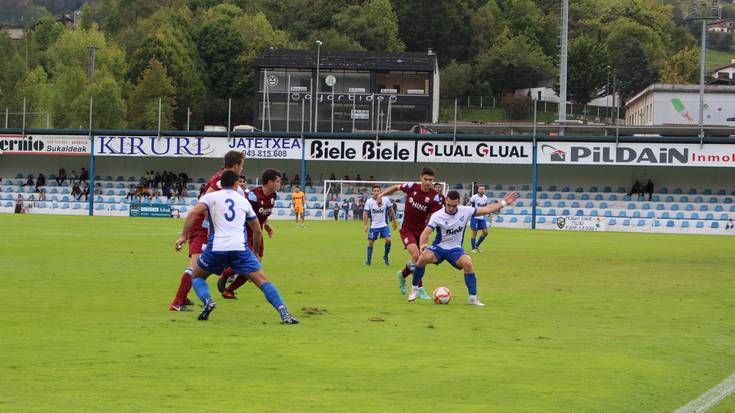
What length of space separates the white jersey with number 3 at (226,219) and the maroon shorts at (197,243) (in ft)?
5.79

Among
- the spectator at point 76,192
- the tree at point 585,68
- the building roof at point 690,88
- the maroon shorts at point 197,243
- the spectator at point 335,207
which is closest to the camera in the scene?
the maroon shorts at point 197,243

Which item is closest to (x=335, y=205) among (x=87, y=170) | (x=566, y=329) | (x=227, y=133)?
(x=227, y=133)

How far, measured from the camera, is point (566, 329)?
1434 cm

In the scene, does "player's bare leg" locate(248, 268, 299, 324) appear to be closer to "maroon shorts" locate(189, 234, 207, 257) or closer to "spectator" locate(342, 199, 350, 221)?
"maroon shorts" locate(189, 234, 207, 257)

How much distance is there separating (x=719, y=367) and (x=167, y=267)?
49.4ft

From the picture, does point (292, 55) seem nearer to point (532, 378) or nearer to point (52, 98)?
point (52, 98)

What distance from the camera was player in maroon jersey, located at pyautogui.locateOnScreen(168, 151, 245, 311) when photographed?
14.6 m

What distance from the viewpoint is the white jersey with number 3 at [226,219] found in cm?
1359

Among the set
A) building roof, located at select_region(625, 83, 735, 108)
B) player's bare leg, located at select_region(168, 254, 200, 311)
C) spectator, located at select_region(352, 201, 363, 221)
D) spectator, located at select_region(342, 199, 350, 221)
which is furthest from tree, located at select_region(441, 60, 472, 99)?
player's bare leg, located at select_region(168, 254, 200, 311)

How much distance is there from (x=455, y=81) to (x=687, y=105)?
41459 millimetres

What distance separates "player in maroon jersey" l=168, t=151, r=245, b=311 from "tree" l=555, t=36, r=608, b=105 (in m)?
125

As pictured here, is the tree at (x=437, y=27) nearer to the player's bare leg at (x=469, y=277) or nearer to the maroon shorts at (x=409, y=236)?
the maroon shorts at (x=409, y=236)

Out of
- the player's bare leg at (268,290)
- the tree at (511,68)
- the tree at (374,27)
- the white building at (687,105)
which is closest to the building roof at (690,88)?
the white building at (687,105)

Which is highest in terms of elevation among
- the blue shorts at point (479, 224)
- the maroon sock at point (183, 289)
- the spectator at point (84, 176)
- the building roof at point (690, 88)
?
the building roof at point (690, 88)
